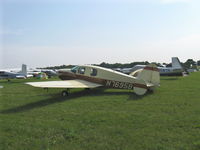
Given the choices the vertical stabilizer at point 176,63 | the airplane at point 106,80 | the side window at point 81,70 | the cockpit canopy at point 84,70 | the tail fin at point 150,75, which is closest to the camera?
the airplane at point 106,80

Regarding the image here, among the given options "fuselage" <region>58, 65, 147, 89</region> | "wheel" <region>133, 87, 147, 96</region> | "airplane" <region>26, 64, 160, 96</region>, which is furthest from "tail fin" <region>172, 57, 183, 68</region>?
"wheel" <region>133, 87, 147, 96</region>

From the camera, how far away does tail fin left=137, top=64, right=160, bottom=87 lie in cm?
970

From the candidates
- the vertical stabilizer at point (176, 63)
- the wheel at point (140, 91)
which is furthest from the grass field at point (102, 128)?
the vertical stabilizer at point (176, 63)

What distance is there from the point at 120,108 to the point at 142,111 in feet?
2.96

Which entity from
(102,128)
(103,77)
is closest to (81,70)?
(103,77)

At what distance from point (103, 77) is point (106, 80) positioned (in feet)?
0.93

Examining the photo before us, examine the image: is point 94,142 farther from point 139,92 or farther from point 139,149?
point 139,92

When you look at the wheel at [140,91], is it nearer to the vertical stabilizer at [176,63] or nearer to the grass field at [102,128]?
the grass field at [102,128]

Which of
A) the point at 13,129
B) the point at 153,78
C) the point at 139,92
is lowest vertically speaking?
the point at 13,129

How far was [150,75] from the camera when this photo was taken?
31.9 ft

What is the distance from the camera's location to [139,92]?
925 cm

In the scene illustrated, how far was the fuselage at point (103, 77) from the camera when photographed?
32.1 ft

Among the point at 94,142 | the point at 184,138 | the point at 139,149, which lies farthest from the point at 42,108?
the point at 184,138

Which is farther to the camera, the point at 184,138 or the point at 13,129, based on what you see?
the point at 13,129
